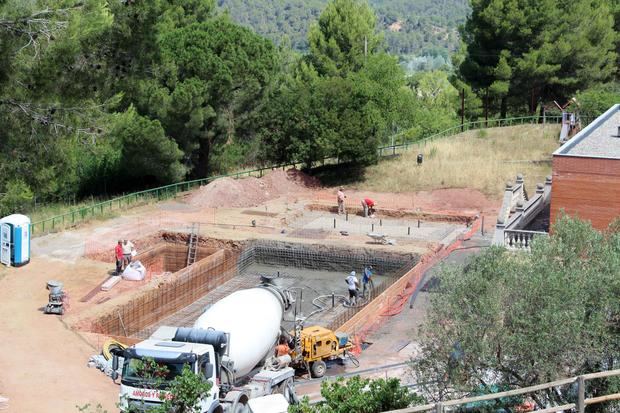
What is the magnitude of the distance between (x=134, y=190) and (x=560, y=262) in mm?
37866

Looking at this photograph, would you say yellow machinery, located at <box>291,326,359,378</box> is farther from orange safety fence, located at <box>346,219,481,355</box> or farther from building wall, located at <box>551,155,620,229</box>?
building wall, located at <box>551,155,620,229</box>

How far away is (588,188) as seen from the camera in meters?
31.6

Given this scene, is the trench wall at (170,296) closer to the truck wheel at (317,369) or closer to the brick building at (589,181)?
the truck wheel at (317,369)

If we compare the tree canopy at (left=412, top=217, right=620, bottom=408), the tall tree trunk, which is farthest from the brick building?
the tall tree trunk

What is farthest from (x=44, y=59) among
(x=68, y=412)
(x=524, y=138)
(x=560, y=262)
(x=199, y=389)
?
(x=524, y=138)

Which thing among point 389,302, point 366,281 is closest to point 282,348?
point 389,302

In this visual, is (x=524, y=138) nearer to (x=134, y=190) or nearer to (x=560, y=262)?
(x=134, y=190)

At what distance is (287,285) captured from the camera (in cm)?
3847

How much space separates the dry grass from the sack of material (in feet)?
58.2

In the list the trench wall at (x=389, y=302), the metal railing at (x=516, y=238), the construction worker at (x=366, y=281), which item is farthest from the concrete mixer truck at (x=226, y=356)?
the construction worker at (x=366, y=281)

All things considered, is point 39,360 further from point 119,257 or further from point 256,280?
point 256,280

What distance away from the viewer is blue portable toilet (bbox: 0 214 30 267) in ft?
110

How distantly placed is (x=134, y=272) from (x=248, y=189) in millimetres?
14178

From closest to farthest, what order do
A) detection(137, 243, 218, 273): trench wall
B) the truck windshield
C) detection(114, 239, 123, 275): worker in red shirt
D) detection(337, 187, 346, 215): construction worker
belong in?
the truck windshield → detection(114, 239, 123, 275): worker in red shirt → detection(137, 243, 218, 273): trench wall → detection(337, 187, 346, 215): construction worker
